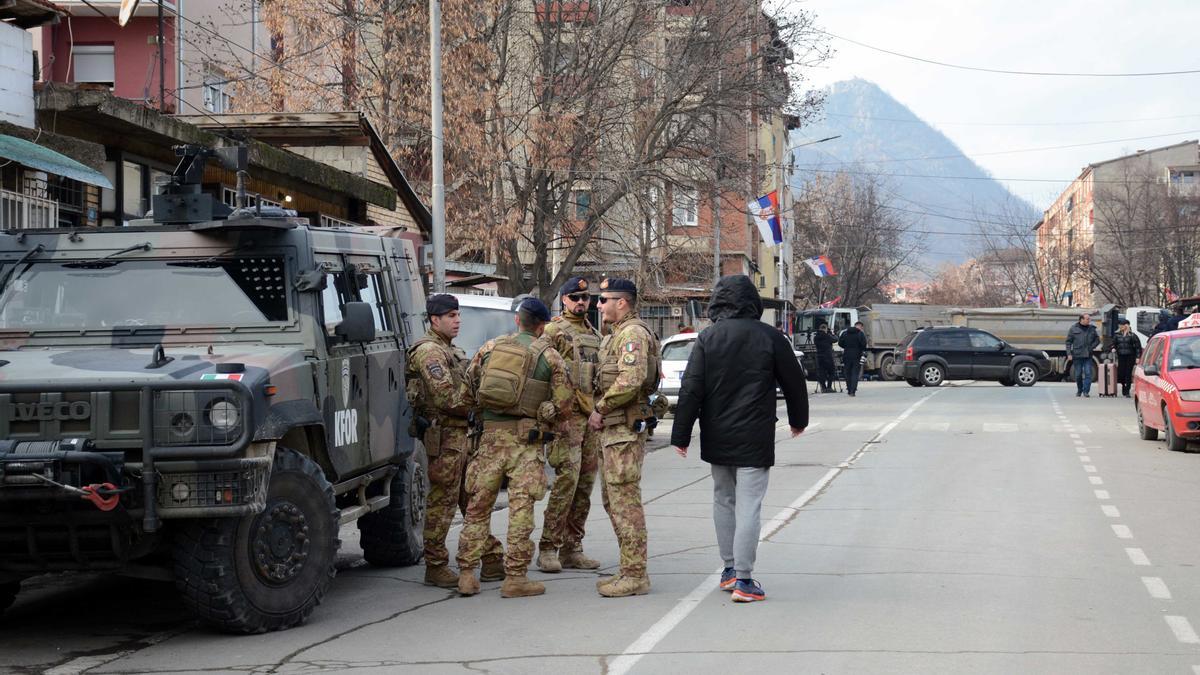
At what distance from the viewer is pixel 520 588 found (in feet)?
27.9

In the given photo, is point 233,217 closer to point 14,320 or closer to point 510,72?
point 14,320

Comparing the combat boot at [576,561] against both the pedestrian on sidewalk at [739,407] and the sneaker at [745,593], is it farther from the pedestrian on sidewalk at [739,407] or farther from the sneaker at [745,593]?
the sneaker at [745,593]

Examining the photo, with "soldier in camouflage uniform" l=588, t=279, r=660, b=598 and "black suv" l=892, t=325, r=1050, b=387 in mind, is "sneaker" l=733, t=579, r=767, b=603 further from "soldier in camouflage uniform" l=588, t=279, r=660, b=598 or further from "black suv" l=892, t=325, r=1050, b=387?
"black suv" l=892, t=325, r=1050, b=387

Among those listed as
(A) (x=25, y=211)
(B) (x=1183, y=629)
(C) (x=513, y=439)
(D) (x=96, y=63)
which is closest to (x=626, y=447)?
(C) (x=513, y=439)

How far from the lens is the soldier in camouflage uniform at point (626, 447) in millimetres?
8453

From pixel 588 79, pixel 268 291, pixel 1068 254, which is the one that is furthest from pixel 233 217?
pixel 1068 254

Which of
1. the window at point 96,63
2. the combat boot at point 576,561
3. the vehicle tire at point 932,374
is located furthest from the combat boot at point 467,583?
the vehicle tire at point 932,374

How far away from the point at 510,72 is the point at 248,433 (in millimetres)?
25558

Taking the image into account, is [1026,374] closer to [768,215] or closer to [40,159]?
[768,215]

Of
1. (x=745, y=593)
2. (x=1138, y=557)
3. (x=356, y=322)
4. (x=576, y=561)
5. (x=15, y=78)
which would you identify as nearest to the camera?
(x=356, y=322)

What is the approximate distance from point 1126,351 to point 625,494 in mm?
27536

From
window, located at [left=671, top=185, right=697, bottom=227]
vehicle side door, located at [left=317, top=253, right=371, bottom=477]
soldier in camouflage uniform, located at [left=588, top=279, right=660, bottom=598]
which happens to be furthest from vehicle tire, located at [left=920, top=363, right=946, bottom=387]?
vehicle side door, located at [left=317, top=253, right=371, bottom=477]

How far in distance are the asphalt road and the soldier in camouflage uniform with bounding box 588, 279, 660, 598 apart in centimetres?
19

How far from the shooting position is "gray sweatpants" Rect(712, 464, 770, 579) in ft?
26.9
